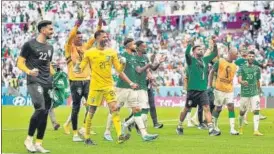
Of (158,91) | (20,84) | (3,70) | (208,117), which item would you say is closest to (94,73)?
(208,117)

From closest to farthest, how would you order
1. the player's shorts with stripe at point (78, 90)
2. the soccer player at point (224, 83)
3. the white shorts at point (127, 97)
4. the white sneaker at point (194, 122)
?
the white shorts at point (127, 97), the player's shorts with stripe at point (78, 90), the soccer player at point (224, 83), the white sneaker at point (194, 122)

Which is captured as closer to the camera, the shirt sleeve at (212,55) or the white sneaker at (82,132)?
the white sneaker at (82,132)

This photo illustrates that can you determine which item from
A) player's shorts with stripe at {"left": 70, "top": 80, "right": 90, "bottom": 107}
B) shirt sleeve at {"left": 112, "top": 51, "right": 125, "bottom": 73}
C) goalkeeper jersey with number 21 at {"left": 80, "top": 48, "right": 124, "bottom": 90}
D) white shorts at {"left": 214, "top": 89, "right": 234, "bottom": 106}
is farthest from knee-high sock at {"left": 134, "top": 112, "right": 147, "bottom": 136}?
white shorts at {"left": 214, "top": 89, "right": 234, "bottom": 106}

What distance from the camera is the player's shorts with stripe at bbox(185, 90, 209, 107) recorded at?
18.1m

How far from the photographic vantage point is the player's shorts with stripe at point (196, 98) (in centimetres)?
1809

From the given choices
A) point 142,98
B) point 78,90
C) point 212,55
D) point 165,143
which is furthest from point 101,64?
point 212,55

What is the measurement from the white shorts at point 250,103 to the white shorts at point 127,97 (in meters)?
3.51

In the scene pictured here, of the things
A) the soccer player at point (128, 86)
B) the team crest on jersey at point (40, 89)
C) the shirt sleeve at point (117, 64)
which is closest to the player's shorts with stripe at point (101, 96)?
the shirt sleeve at point (117, 64)

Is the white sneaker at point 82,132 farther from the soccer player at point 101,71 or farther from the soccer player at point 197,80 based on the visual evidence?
the soccer player at point 197,80

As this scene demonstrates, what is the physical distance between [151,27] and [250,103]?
3309 centimetres

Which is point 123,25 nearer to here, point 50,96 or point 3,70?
point 3,70

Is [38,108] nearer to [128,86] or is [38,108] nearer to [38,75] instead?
[38,75]

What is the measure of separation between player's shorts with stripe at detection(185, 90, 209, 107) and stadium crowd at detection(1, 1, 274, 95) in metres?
22.0

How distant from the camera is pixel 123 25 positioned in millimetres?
51688
